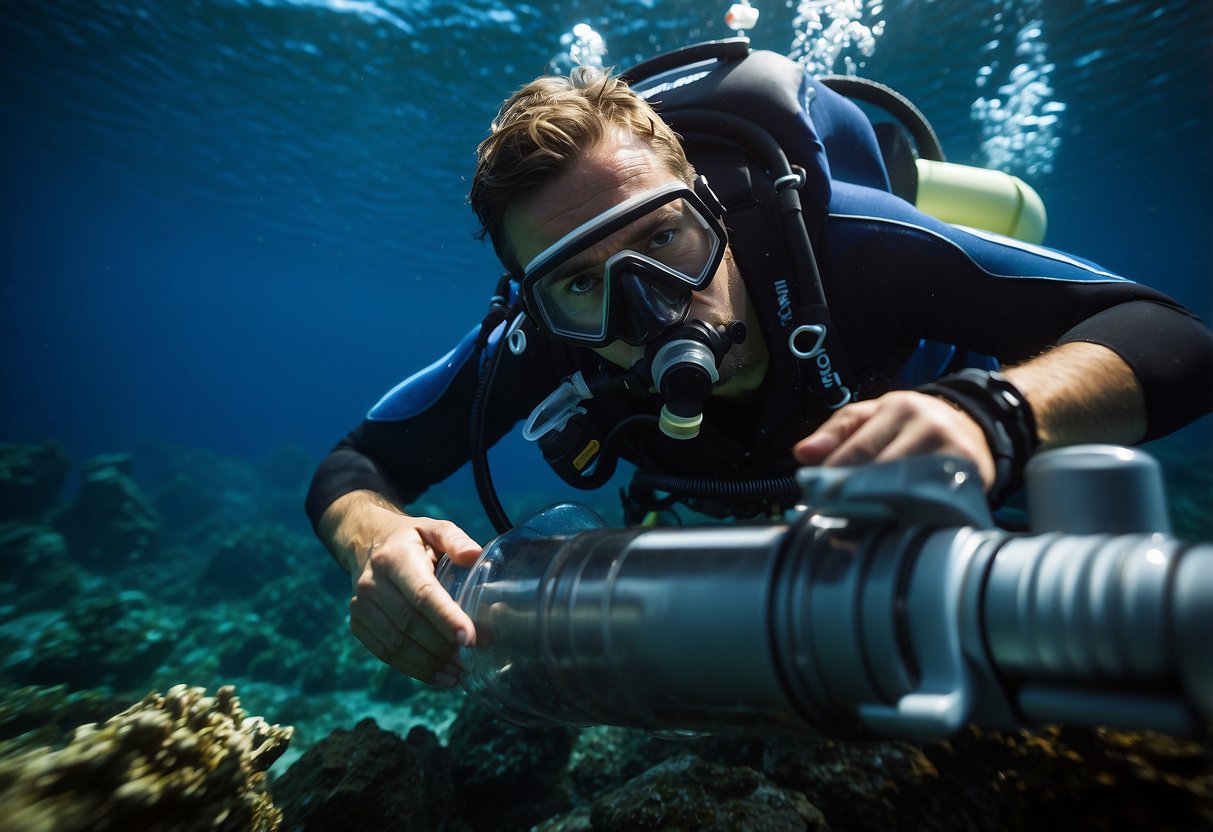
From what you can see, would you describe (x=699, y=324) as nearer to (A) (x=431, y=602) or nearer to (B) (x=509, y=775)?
(A) (x=431, y=602)

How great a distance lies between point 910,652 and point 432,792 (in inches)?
126

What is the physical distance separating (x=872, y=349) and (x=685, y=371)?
1132 mm

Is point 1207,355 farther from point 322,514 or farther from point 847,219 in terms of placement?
point 322,514

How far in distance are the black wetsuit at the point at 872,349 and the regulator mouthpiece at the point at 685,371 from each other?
19.9 inches

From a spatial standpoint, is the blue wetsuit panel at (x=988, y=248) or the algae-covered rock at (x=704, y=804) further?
the blue wetsuit panel at (x=988, y=248)

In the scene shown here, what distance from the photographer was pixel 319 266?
37.4m

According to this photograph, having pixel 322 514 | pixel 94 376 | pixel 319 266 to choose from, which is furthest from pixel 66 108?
pixel 94 376

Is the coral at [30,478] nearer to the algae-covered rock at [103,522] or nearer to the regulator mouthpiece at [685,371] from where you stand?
the algae-covered rock at [103,522]

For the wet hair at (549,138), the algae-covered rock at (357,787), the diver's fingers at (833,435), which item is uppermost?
the wet hair at (549,138)

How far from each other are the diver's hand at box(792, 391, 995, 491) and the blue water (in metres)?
1.49

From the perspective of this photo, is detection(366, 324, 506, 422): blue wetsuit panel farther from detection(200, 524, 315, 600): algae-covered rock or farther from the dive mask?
detection(200, 524, 315, 600): algae-covered rock

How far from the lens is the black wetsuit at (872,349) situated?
1.92m

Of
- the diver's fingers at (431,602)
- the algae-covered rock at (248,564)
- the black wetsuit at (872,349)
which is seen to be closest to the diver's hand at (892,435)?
the diver's fingers at (431,602)

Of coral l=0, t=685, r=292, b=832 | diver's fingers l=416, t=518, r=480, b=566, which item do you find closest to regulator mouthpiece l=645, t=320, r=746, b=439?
diver's fingers l=416, t=518, r=480, b=566
